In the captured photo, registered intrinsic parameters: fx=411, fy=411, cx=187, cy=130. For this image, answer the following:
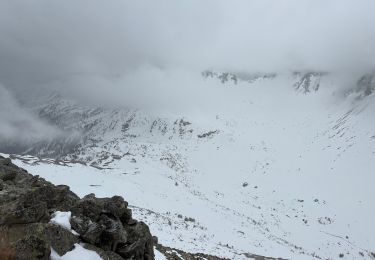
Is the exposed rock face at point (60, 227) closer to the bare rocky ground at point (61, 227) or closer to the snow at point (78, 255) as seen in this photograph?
the bare rocky ground at point (61, 227)

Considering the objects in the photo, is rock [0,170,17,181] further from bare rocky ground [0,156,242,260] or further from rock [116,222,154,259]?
rock [116,222,154,259]

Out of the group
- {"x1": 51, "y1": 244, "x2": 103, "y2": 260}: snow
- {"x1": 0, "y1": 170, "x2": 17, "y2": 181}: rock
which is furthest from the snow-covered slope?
{"x1": 51, "y1": 244, "x2": 103, "y2": 260}: snow

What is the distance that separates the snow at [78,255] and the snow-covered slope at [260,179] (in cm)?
2117

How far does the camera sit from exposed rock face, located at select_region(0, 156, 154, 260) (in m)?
10.8

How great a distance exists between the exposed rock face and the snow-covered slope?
18.3 metres

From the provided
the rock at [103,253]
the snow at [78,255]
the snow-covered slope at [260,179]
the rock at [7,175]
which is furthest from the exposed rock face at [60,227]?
the snow-covered slope at [260,179]

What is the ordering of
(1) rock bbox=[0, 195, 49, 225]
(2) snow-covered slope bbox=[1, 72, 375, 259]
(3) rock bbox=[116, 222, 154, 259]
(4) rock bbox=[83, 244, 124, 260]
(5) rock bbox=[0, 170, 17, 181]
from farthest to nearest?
(2) snow-covered slope bbox=[1, 72, 375, 259]
(5) rock bbox=[0, 170, 17, 181]
(3) rock bbox=[116, 222, 154, 259]
(4) rock bbox=[83, 244, 124, 260]
(1) rock bbox=[0, 195, 49, 225]

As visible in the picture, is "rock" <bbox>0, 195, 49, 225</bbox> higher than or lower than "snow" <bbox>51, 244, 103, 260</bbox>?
higher

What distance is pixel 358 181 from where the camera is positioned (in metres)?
80.9

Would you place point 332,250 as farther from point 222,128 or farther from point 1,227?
point 222,128

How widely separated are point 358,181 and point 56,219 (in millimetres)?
77473

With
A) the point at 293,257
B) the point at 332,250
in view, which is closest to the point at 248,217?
the point at 332,250

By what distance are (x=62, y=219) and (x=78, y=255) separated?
5.59 feet

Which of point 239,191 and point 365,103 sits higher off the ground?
point 365,103
